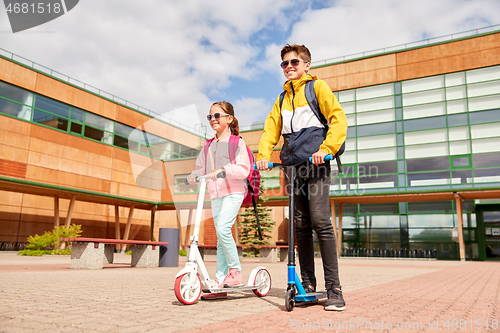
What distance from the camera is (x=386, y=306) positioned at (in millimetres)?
3676

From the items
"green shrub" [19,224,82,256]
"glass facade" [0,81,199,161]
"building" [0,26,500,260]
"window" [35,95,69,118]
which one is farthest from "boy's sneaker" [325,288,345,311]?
"window" [35,95,69,118]

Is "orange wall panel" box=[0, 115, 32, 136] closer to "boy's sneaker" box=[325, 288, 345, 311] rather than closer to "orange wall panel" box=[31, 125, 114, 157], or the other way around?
"orange wall panel" box=[31, 125, 114, 157]

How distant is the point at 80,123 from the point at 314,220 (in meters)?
27.1

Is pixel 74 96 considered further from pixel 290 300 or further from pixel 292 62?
pixel 290 300

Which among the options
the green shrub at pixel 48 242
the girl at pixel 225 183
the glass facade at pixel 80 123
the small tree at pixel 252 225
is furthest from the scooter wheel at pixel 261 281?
the glass facade at pixel 80 123

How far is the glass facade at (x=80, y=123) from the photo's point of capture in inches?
908

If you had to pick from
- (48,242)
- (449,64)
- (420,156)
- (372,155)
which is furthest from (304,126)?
(449,64)

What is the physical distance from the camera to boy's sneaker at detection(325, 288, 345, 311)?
3318 millimetres

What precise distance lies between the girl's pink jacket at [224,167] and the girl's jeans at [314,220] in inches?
28.2

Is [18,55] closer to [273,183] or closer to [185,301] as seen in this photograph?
[273,183]

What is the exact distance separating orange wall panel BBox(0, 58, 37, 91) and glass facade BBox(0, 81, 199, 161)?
0.31 m

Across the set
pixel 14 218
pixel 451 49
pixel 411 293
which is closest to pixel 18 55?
pixel 14 218

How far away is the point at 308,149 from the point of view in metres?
3.68

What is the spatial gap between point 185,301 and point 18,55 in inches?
1012
